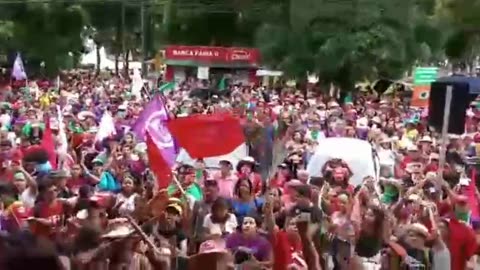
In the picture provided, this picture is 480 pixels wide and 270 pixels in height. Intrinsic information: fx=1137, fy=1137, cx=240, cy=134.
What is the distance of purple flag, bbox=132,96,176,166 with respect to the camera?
12.0 m

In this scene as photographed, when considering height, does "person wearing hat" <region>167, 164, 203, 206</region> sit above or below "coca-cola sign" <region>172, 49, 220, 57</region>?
above

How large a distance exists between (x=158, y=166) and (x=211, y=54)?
4388cm

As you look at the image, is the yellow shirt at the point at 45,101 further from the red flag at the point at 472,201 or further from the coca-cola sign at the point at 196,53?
the coca-cola sign at the point at 196,53

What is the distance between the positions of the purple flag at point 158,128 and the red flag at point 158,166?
0.05 meters

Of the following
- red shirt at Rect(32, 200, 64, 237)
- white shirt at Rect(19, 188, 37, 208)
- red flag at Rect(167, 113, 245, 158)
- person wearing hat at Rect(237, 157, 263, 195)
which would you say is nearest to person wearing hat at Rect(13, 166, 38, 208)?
white shirt at Rect(19, 188, 37, 208)

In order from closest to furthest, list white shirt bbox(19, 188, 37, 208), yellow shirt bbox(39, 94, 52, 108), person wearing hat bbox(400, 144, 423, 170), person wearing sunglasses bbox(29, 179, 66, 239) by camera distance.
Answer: person wearing sunglasses bbox(29, 179, 66, 239), white shirt bbox(19, 188, 37, 208), person wearing hat bbox(400, 144, 423, 170), yellow shirt bbox(39, 94, 52, 108)

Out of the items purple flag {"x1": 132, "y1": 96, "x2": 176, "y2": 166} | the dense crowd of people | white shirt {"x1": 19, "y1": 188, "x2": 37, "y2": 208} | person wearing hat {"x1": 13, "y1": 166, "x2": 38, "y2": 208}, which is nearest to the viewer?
the dense crowd of people

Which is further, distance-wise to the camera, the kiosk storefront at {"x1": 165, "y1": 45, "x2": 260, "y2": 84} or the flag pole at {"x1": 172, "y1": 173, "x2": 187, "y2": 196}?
the kiosk storefront at {"x1": 165, "y1": 45, "x2": 260, "y2": 84}

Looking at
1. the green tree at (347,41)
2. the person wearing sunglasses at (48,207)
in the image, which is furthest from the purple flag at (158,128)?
the green tree at (347,41)

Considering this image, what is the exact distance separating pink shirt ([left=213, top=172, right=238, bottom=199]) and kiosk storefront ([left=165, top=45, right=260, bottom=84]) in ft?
138

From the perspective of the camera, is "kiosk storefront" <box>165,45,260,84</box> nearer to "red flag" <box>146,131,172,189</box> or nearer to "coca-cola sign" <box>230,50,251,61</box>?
"coca-cola sign" <box>230,50,251,61</box>

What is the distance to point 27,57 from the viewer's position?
52.9m

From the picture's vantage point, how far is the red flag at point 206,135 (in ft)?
38.6

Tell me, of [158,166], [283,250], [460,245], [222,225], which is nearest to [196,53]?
[158,166]
